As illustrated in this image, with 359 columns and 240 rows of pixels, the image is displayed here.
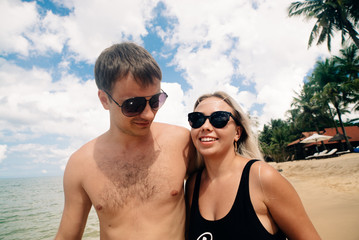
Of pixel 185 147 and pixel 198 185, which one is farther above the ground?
pixel 185 147

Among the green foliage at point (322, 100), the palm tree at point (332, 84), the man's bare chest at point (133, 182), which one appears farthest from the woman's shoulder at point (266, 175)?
the palm tree at point (332, 84)

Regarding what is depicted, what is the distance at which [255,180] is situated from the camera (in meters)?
1.50

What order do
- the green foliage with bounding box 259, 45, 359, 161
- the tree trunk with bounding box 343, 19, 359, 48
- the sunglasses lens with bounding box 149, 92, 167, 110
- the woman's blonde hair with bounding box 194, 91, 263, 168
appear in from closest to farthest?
1. the sunglasses lens with bounding box 149, 92, 167, 110
2. the woman's blonde hair with bounding box 194, 91, 263, 168
3. the tree trunk with bounding box 343, 19, 359, 48
4. the green foliage with bounding box 259, 45, 359, 161

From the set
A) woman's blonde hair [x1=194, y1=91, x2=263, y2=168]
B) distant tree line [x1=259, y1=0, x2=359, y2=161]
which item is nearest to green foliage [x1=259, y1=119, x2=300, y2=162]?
distant tree line [x1=259, y1=0, x2=359, y2=161]

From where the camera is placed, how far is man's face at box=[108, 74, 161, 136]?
178 cm

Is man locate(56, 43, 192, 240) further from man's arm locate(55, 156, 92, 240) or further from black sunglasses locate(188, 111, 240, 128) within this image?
black sunglasses locate(188, 111, 240, 128)

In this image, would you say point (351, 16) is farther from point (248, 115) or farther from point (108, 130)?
point (108, 130)

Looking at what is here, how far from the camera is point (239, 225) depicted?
146cm

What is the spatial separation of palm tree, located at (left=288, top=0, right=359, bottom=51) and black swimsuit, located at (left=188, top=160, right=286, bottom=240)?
15.8m

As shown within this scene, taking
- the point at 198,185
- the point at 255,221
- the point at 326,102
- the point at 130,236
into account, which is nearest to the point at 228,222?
the point at 255,221

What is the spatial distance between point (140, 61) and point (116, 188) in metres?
1.18

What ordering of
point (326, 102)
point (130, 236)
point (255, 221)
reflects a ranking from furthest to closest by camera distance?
point (326, 102), point (130, 236), point (255, 221)

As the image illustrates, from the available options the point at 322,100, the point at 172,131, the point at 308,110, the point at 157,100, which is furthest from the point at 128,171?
the point at 308,110

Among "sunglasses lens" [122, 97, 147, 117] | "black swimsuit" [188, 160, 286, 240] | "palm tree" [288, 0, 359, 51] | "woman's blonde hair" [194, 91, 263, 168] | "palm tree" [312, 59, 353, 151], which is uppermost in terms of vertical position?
"palm tree" [288, 0, 359, 51]
